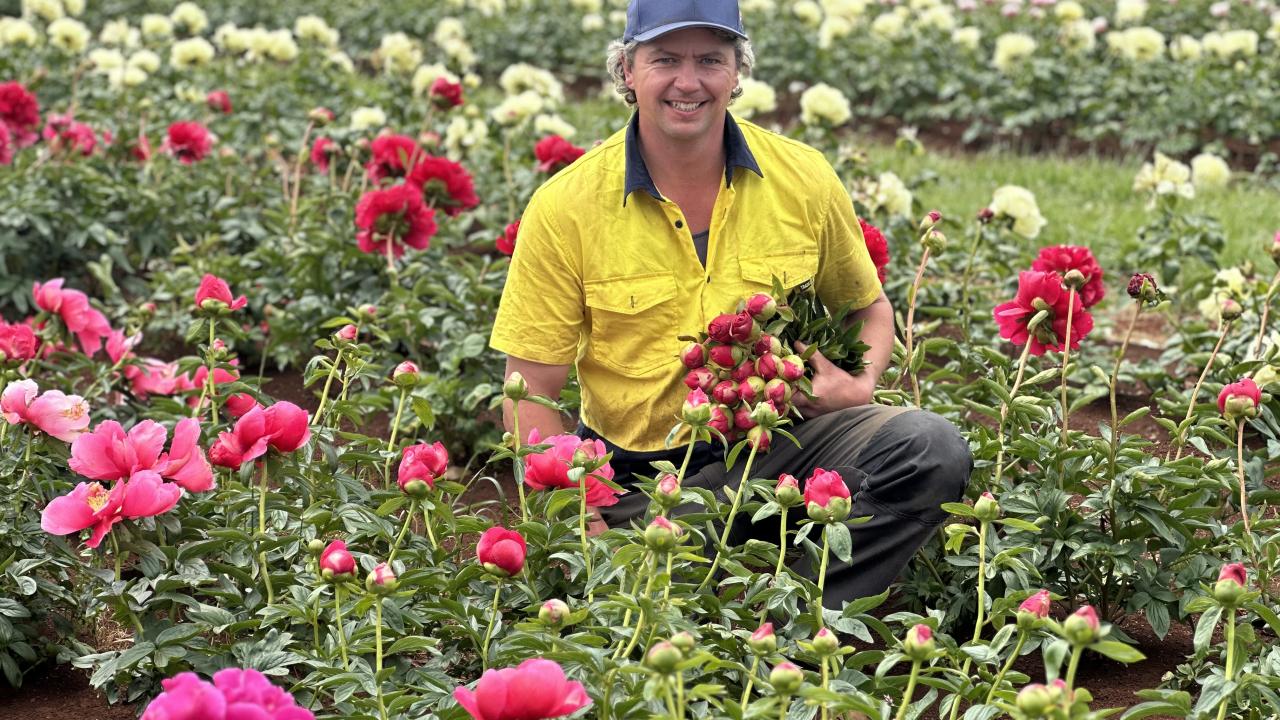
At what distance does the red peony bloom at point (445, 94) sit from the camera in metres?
4.98

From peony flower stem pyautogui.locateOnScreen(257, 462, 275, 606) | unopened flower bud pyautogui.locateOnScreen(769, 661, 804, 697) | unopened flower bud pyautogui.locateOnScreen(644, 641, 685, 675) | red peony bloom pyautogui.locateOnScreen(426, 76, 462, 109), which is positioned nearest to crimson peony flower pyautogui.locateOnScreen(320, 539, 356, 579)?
peony flower stem pyautogui.locateOnScreen(257, 462, 275, 606)

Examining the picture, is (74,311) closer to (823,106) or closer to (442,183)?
(442,183)

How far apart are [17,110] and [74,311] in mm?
1883

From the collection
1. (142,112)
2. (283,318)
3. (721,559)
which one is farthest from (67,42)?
(721,559)

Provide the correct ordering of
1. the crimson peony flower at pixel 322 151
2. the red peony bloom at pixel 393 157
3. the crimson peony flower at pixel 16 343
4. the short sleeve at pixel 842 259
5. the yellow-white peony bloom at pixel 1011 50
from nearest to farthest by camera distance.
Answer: the crimson peony flower at pixel 16 343 < the short sleeve at pixel 842 259 < the red peony bloom at pixel 393 157 < the crimson peony flower at pixel 322 151 < the yellow-white peony bloom at pixel 1011 50

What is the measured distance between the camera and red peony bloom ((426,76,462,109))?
4.98 m

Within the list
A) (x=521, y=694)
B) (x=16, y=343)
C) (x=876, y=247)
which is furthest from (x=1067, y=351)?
(x=16, y=343)

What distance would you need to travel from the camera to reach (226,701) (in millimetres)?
1647

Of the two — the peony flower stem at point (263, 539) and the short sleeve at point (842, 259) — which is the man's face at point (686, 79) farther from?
the peony flower stem at point (263, 539)

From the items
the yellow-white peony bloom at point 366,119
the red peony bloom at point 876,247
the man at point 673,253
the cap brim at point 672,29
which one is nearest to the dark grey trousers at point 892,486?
the man at point 673,253

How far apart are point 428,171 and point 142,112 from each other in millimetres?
2460

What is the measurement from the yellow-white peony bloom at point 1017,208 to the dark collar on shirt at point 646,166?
4.30ft

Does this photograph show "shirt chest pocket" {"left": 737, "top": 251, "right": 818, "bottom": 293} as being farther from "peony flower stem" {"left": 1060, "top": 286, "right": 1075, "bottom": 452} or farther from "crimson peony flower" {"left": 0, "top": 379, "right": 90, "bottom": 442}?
"crimson peony flower" {"left": 0, "top": 379, "right": 90, "bottom": 442}

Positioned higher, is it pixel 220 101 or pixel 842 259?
pixel 842 259
